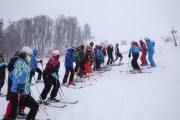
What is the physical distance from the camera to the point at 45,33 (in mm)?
56750

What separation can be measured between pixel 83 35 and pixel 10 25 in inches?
1028

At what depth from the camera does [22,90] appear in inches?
161

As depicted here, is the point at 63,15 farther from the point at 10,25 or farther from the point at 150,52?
the point at 150,52

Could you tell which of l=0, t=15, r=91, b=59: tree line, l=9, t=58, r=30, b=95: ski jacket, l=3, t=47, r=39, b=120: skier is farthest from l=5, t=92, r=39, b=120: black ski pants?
l=0, t=15, r=91, b=59: tree line

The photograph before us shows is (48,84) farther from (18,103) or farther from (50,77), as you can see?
(18,103)

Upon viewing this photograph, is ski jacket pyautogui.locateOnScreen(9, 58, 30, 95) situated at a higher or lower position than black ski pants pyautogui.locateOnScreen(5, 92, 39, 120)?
higher

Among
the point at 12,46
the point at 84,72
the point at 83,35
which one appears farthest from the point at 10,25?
the point at 84,72

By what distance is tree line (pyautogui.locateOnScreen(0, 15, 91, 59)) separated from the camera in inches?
1955

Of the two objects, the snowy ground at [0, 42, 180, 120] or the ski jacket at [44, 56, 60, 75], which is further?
the ski jacket at [44, 56, 60, 75]

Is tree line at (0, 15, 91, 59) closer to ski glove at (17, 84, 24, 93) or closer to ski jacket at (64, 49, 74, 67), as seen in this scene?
ski jacket at (64, 49, 74, 67)

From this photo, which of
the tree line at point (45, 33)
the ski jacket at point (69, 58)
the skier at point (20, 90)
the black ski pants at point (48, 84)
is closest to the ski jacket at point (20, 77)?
the skier at point (20, 90)

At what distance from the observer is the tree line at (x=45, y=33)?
49.7m

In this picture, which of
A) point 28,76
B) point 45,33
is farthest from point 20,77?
point 45,33

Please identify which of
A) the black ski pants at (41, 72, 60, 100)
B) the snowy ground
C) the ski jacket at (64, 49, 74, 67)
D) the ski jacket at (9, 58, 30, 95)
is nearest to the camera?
the ski jacket at (9, 58, 30, 95)
